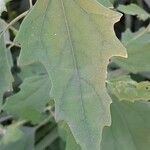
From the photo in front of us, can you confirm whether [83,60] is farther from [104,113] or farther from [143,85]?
[143,85]

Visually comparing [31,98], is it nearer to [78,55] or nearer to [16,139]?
[16,139]

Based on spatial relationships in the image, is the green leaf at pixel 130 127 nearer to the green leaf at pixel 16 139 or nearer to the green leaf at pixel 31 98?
the green leaf at pixel 31 98

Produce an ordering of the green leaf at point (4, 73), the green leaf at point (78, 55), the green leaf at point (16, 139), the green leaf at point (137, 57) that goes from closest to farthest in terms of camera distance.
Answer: the green leaf at point (78, 55)
the green leaf at point (4, 73)
the green leaf at point (137, 57)
the green leaf at point (16, 139)

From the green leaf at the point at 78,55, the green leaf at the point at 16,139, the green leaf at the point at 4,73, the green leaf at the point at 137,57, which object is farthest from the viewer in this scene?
the green leaf at the point at 16,139

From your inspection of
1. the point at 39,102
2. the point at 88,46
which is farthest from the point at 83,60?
the point at 39,102

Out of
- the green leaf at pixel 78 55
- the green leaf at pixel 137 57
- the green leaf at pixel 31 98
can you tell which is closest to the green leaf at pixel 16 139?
the green leaf at pixel 31 98

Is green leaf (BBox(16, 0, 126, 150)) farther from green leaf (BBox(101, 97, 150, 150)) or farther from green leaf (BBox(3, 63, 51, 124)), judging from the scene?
green leaf (BBox(3, 63, 51, 124))

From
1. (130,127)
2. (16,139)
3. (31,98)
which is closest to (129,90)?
(130,127)

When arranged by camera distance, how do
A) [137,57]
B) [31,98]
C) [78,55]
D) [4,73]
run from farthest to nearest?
[31,98]
[137,57]
[4,73]
[78,55]
